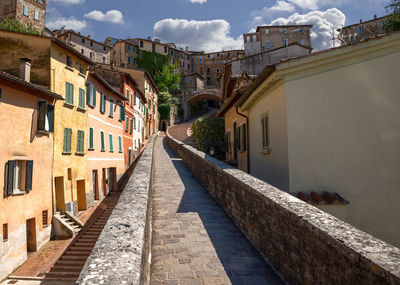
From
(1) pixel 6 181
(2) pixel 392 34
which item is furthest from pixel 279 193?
(1) pixel 6 181

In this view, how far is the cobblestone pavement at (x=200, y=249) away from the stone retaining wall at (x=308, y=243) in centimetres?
30

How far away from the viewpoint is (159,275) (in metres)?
3.88

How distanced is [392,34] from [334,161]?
3753 mm

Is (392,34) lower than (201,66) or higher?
lower

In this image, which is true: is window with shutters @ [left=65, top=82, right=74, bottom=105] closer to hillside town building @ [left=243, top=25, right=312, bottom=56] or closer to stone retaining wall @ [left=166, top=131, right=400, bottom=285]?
stone retaining wall @ [left=166, top=131, right=400, bottom=285]

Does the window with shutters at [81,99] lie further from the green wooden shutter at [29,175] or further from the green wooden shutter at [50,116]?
the green wooden shutter at [29,175]

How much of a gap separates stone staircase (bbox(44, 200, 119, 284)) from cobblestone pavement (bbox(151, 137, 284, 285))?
755 cm

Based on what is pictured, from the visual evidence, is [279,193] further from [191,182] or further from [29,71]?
[29,71]

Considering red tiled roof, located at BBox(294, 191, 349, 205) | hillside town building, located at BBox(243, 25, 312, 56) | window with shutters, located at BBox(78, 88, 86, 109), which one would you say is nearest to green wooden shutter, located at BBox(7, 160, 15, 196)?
window with shutters, located at BBox(78, 88, 86, 109)

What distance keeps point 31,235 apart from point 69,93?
8.85 metres

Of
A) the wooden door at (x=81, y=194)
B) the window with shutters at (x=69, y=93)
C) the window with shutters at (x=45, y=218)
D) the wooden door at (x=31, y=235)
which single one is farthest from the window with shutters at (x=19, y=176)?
the wooden door at (x=81, y=194)

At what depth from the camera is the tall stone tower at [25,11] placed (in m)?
40.4

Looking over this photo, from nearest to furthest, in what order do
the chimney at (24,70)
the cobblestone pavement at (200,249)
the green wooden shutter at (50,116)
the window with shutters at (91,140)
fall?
1. the cobblestone pavement at (200,249)
2. the chimney at (24,70)
3. the green wooden shutter at (50,116)
4. the window with shutters at (91,140)

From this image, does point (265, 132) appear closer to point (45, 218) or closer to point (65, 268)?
point (65, 268)
